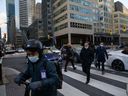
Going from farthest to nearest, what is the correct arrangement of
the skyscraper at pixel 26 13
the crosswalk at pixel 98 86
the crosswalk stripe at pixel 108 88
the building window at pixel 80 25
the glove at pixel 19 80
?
the skyscraper at pixel 26 13 < the building window at pixel 80 25 < the crosswalk at pixel 98 86 < the crosswalk stripe at pixel 108 88 < the glove at pixel 19 80

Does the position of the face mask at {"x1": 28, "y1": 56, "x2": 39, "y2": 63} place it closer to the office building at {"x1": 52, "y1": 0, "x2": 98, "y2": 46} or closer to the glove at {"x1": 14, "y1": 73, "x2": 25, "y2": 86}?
the glove at {"x1": 14, "y1": 73, "x2": 25, "y2": 86}

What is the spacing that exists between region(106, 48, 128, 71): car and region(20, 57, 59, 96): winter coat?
35.5 feet

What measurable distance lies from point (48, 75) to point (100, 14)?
117666 mm

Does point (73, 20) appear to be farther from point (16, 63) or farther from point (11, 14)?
point (11, 14)

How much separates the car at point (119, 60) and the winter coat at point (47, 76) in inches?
426

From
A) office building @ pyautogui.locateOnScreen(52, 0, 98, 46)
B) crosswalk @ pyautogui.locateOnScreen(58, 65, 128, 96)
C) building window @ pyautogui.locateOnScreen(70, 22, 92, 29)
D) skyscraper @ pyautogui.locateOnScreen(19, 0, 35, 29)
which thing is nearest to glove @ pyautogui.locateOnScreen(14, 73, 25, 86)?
crosswalk @ pyautogui.locateOnScreen(58, 65, 128, 96)

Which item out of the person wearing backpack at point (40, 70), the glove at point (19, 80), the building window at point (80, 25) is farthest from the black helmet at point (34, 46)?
the building window at point (80, 25)

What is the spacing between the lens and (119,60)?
14430 millimetres

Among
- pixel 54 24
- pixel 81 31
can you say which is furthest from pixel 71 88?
pixel 54 24

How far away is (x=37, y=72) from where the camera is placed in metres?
3.67

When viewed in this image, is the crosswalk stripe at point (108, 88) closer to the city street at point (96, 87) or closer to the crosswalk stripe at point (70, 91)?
the city street at point (96, 87)

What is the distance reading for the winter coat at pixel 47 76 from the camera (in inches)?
137

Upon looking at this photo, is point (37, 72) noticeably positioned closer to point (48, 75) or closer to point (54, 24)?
point (48, 75)

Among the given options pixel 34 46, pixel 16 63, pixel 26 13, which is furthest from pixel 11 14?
pixel 34 46
